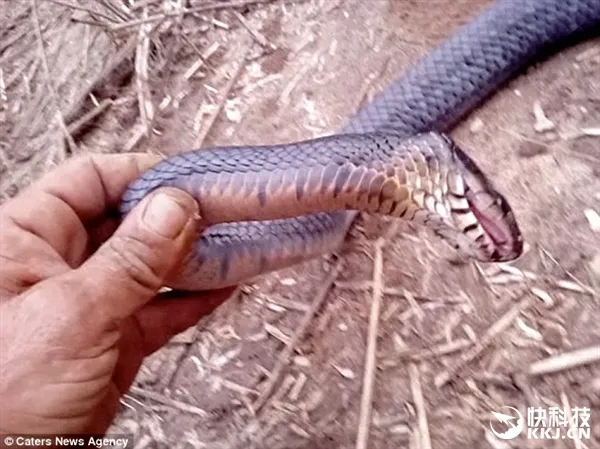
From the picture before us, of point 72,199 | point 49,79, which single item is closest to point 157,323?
point 72,199

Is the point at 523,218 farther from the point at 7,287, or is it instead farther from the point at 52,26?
the point at 52,26

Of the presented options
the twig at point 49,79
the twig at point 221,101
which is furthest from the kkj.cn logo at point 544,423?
the twig at point 49,79

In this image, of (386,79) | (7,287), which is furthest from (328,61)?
(7,287)

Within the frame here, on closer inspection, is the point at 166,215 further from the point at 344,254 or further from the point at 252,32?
the point at 252,32

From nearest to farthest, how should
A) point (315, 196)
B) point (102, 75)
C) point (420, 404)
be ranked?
1. point (315, 196)
2. point (420, 404)
3. point (102, 75)

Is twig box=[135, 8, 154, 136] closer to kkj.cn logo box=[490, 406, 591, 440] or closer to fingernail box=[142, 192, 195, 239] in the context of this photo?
fingernail box=[142, 192, 195, 239]

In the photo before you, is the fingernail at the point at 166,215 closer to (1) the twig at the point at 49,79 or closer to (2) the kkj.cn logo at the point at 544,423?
(2) the kkj.cn logo at the point at 544,423
